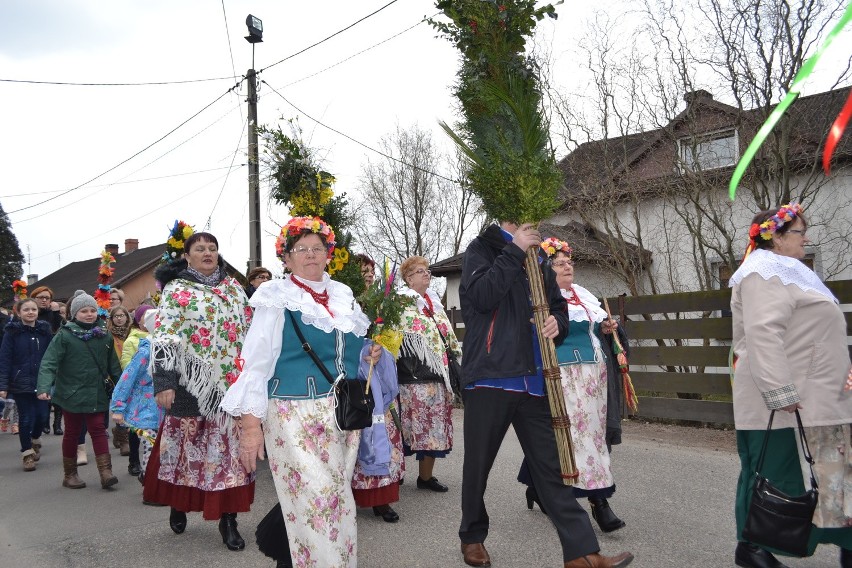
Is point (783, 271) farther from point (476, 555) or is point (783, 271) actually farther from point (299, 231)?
point (299, 231)

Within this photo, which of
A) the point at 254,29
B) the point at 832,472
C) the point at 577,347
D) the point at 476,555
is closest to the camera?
the point at 832,472

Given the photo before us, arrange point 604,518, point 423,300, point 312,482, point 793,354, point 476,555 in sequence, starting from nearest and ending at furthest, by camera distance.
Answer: point 312,482 < point 793,354 < point 476,555 < point 604,518 < point 423,300

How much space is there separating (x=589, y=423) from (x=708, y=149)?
788 centimetres

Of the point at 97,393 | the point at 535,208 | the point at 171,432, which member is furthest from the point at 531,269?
the point at 97,393

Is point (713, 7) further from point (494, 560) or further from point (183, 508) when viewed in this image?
point (183, 508)

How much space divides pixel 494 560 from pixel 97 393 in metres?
4.76

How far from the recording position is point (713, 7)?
996cm

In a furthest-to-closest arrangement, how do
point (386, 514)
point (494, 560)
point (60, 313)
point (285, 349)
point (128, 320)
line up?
point (60, 313), point (128, 320), point (386, 514), point (494, 560), point (285, 349)

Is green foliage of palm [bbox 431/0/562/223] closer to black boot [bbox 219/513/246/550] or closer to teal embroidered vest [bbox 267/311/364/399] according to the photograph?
teal embroidered vest [bbox 267/311/364/399]

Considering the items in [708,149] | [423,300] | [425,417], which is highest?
[708,149]

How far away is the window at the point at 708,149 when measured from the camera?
11.1 metres

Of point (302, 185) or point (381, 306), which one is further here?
point (302, 185)

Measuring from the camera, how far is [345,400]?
11.8ft

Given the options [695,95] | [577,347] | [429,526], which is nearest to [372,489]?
[429,526]
